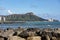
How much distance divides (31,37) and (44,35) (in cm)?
113

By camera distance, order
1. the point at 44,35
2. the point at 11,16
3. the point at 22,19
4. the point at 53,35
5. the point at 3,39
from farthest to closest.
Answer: the point at 22,19
the point at 11,16
the point at 53,35
the point at 44,35
the point at 3,39

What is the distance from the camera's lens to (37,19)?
150 metres

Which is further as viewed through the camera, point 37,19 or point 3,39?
point 37,19

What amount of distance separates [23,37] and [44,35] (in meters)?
1.55

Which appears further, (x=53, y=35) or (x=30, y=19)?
(x=30, y=19)

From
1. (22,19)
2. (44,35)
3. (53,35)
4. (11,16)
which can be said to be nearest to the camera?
(44,35)

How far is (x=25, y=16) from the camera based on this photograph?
148000 millimetres

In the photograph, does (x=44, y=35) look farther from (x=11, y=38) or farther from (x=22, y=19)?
(x=22, y=19)

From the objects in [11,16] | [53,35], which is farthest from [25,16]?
[53,35]

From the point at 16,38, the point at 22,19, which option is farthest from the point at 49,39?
the point at 22,19

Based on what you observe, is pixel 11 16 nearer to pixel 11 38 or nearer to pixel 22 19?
pixel 22 19

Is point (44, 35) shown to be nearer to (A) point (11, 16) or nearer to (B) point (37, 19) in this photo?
(A) point (11, 16)

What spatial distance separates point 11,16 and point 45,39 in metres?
113

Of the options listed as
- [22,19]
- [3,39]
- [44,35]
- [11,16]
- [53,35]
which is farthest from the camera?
[22,19]
